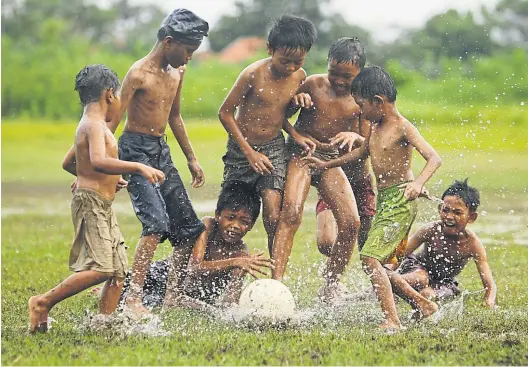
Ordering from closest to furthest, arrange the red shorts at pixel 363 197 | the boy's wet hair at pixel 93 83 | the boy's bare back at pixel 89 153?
the boy's bare back at pixel 89 153 < the boy's wet hair at pixel 93 83 < the red shorts at pixel 363 197

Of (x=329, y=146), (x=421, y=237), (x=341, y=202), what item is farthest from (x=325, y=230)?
(x=329, y=146)

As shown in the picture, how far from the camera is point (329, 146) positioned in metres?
7.18

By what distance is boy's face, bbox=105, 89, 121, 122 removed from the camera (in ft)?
20.2

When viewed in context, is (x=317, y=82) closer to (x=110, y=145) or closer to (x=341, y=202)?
(x=341, y=202)

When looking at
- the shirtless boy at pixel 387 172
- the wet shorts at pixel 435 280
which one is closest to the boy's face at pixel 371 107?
the shirtless boy at pixel 387 172

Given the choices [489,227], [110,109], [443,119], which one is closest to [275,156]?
[110,109]

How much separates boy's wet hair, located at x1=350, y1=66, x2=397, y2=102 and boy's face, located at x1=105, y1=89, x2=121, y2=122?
58.1 inches

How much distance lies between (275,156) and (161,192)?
81 centimetres

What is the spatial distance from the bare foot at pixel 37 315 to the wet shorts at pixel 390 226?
1896mm

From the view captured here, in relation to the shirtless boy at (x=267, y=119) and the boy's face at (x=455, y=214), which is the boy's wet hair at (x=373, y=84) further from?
the boy's face at (x=455, y=214)

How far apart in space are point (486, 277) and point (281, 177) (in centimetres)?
156

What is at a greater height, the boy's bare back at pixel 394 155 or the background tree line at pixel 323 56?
the background tree line at pixel 323 56

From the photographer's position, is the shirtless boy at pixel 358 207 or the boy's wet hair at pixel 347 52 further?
the shirtless boy at pixel 358 207

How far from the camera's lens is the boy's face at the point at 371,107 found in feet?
21.7
